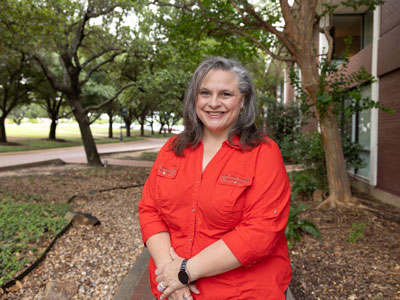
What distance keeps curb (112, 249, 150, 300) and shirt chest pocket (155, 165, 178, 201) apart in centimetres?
230

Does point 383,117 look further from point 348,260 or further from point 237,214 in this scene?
point 237,214

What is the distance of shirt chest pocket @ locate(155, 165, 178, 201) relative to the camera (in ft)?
6.01

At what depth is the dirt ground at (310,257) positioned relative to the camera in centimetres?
374

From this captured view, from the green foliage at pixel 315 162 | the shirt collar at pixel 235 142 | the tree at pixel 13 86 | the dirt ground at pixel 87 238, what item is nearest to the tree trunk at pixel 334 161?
the green foliage at pixel 315 162

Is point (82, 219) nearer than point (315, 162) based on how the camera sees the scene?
Yes

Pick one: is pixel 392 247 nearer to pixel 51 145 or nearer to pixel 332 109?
pixel 332 109

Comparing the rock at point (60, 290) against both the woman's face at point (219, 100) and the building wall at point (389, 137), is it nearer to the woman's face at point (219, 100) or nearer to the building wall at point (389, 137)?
the woman's face at point (219, 100)

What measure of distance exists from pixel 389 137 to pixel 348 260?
453 cm

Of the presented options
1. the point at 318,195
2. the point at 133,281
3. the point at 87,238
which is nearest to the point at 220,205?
the point at 133,281

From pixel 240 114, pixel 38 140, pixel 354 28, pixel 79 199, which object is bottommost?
pixel 79 199

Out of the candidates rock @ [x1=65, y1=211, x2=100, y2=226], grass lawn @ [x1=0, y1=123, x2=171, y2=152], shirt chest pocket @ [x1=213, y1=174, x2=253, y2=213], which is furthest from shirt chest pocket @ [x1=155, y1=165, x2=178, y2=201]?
grass lawn @ [x1=0, y1=123, x2=171, y2=152]

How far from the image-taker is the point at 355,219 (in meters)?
5.88

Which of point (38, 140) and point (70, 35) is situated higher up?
point (70, 35)

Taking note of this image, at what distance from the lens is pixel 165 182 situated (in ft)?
6.10
